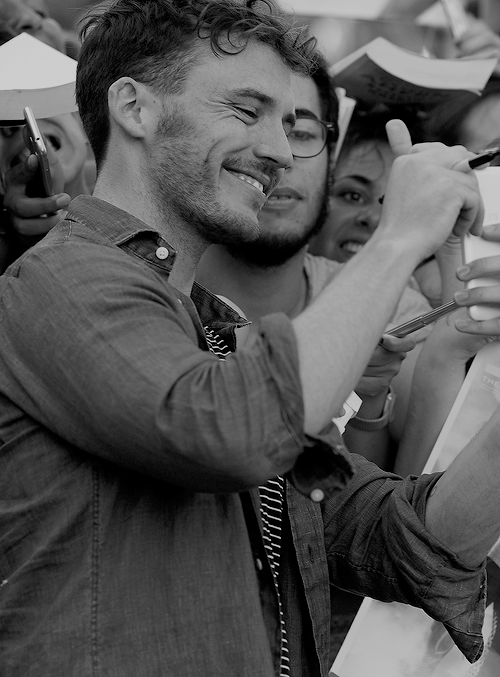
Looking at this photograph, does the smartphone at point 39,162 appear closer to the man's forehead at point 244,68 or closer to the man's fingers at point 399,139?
the man's forehead at point 244,68

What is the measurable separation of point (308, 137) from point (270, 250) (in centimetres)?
35

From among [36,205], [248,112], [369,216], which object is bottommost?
[369,216]

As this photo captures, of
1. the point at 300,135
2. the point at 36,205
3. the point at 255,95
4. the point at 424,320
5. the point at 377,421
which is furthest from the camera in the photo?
the point at 300,135

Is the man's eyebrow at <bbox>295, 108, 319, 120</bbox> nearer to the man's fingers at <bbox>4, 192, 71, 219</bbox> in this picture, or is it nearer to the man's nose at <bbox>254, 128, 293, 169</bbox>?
the man's fingers at <bbox>4, 192, 71, 219</bbox>

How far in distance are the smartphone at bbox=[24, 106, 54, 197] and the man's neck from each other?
24.2 inches

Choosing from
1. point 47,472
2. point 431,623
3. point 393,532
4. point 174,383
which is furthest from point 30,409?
point 431,623

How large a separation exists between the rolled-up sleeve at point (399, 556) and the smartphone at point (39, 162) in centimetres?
82

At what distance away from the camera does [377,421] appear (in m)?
2.00

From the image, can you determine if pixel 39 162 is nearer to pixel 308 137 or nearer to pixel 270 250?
pixel 270 250

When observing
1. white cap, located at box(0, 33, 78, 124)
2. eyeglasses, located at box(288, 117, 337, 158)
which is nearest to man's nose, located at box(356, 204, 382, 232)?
eyeglasses, located at box(288, 117, 337, 158)

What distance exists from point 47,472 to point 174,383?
0.80 feet

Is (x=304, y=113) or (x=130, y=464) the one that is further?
(x=304, y=113)

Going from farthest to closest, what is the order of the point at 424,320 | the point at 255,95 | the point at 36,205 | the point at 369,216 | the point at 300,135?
the point at 369,216, the point at 300,135, the point at 36,205, the point at 424,320, the point at 255,95

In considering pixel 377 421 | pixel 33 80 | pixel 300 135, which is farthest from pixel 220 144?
pixel 300 135
